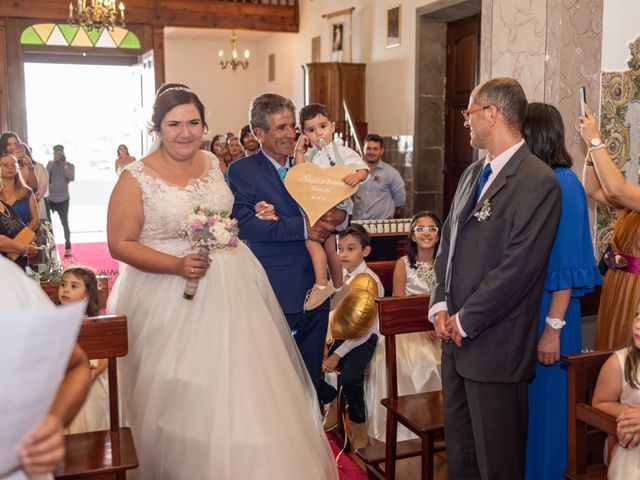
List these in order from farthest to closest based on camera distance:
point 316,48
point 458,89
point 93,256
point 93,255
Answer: point 316,48
point 93,255
point 93,256
point 458,89

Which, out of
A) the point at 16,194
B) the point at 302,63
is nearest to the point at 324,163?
the point at 16,194

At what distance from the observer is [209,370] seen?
108 inches

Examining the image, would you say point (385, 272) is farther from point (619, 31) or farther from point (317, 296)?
point (619, 31)

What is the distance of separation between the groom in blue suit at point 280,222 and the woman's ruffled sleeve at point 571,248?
105cm

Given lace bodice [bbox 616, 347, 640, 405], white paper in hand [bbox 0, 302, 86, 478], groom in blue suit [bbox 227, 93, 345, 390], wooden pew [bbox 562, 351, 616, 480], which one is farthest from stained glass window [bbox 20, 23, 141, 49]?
white paper in hand [bbox 0, 302, 86, 478]

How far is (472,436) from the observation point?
2.80 m

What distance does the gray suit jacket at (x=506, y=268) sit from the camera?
8.37ft

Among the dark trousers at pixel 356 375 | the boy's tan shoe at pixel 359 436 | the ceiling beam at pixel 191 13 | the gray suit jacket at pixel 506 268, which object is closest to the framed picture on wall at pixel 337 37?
the ceiling beam at pixel 191 13

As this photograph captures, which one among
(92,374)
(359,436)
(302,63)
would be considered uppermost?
(302,63)

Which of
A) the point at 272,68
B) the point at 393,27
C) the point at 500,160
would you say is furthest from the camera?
the point at 272,68

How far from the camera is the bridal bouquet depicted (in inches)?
110

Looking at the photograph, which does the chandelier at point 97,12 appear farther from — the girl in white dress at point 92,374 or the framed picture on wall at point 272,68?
the girl in white dress at point 92,374

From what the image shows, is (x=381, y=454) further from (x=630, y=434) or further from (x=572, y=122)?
(x=572, y=122)

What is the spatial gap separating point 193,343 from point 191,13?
35.6 ft
